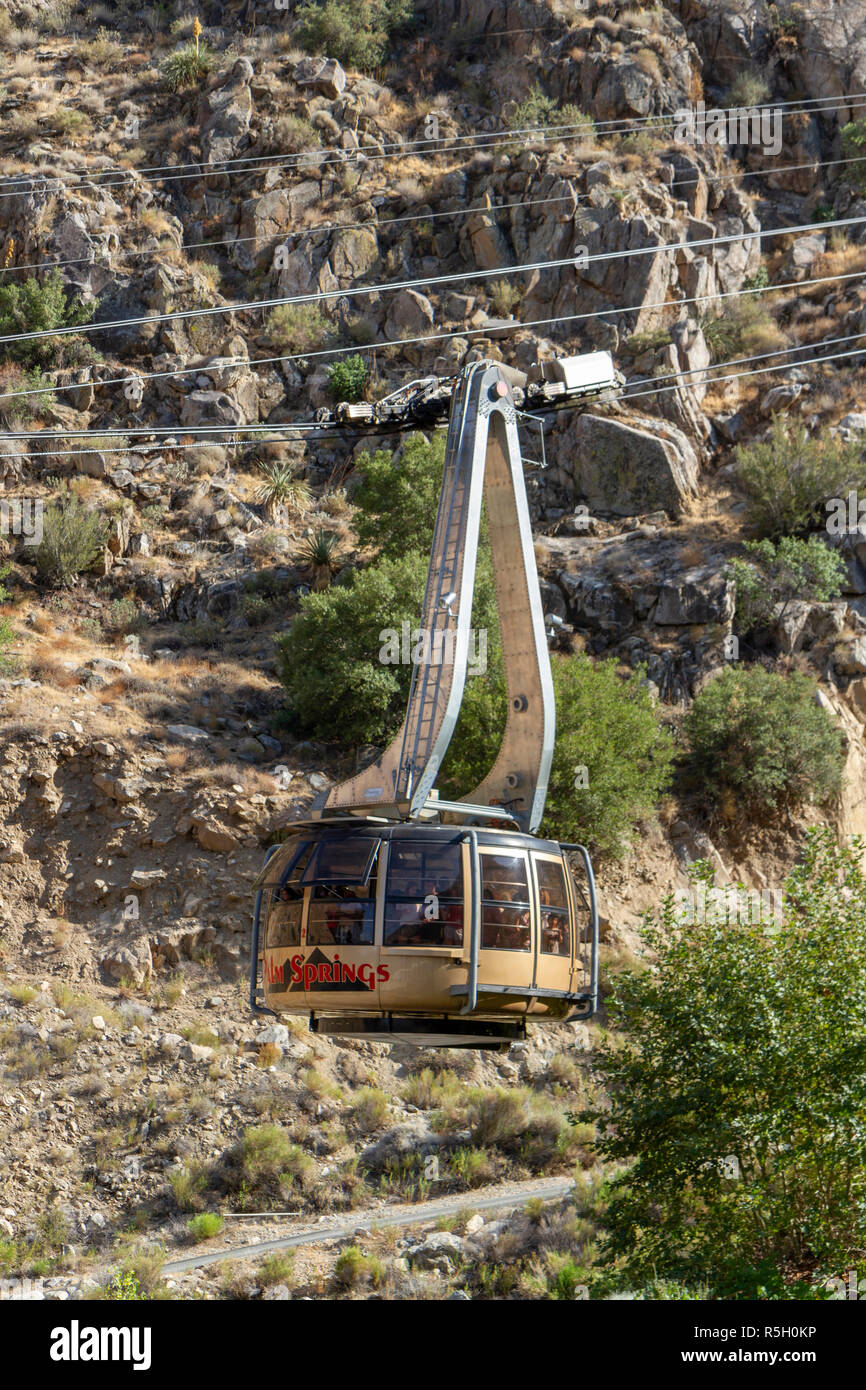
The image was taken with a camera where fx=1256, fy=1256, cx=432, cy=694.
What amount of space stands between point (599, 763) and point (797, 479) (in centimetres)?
1398

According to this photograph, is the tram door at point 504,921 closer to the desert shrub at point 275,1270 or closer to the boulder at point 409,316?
the desert shrub at point 275,1270

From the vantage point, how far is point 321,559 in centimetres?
3659

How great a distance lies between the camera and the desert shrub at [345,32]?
179 ft

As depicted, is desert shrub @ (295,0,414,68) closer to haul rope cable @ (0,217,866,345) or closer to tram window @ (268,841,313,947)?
haul rope cable @ (0,217,866,345)

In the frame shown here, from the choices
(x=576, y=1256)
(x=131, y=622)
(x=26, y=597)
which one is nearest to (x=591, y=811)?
(x=576, y=1256)

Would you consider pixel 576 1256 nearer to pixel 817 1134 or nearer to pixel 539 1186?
pixel 539 1186

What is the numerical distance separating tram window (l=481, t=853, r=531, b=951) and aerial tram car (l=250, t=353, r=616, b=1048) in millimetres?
16

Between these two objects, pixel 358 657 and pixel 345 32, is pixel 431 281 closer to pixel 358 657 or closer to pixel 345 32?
pixel 358 657

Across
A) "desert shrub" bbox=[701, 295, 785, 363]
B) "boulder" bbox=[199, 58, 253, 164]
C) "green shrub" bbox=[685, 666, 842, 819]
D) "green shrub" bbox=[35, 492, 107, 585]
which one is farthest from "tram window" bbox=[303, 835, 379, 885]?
"boulder" bbox=[199, 58, 253, 164]

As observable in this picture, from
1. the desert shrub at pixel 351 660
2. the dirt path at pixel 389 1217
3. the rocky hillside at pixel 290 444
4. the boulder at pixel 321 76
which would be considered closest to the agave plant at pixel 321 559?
the rocky hillside at pixel 290 444

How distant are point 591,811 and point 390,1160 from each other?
897 centimetres

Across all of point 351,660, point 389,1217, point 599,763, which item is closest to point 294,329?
point 351,660

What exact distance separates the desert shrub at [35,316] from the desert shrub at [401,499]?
15373 mm

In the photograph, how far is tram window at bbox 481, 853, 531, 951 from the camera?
1372 cm
